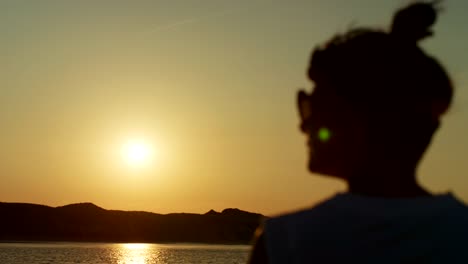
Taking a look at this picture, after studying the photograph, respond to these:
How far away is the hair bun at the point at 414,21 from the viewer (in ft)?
6.29

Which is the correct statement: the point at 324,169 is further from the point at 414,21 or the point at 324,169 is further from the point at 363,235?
the point at 414,21

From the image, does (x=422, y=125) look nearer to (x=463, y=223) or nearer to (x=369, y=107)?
(x=369, y=107)

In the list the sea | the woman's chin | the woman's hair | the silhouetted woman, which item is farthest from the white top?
the sea

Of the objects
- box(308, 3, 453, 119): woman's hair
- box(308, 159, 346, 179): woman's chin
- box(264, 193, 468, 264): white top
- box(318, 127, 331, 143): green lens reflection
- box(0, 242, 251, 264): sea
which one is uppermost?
box(0, 242, 251, 264): sea

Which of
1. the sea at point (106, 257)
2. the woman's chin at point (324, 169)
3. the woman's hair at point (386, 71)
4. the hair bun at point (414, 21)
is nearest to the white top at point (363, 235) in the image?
the woman's chin at point (324, 169)

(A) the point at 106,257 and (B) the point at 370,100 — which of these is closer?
(B) the point at 370,100

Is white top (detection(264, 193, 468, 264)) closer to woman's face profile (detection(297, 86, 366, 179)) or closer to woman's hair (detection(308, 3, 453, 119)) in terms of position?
woman's face profile (detection(297, 86, 366, 179))

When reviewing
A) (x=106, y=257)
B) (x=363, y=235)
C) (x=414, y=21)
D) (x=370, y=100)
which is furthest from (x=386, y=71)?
(x=106, y=257)

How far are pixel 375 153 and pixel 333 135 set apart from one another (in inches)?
4.6

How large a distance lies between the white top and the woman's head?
0.14 meters

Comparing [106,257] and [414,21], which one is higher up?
[106,257]

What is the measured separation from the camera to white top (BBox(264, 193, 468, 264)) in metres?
1.72

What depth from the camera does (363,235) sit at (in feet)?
5.70

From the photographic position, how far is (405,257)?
68.4 inches
